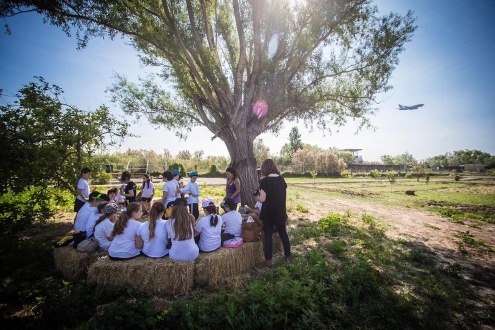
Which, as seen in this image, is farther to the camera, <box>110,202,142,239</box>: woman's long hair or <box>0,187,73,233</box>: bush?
<box>0,187,73,233</box>: bush

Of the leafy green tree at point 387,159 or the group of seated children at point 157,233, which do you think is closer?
the group of seated children at point 157,233

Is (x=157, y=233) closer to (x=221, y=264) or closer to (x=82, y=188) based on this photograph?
(x=221, y=264)

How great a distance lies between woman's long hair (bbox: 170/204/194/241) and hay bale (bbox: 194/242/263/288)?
1.97 ft

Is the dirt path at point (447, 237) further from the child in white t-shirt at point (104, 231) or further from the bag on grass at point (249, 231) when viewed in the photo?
the child in white t-shirt at point (104, 231)

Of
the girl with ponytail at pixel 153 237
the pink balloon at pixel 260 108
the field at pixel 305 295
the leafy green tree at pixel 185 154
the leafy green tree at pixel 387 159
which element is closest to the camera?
the field at pixel 305 295

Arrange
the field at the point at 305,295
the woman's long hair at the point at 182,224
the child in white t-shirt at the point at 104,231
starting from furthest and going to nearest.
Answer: the child in white t-shirt at the point at 104,231, the woman's long hair at the point at 182,224, the field at the point at 305,295

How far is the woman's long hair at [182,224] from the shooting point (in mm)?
4082

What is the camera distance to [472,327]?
10.2 feet

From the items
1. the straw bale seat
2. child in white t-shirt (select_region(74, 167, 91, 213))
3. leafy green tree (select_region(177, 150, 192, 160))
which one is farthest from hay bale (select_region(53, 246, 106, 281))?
leafy green tree (select_region(177, 150, 192, 160))

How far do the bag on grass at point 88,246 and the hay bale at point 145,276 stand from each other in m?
0.77

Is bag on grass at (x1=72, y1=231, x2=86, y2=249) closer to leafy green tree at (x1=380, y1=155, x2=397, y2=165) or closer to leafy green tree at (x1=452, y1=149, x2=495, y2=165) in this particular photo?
leafy green tree at (x1=380, y1=155, x2=397, y2=165)

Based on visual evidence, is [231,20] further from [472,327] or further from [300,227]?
[472,327]

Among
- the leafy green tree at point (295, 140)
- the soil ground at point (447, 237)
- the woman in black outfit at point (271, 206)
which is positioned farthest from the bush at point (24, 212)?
the leafy green tree at point (295, 140)

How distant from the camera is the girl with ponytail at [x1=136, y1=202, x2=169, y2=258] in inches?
168
